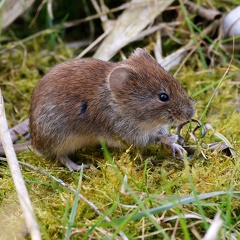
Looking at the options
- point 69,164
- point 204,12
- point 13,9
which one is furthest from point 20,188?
point 204,12

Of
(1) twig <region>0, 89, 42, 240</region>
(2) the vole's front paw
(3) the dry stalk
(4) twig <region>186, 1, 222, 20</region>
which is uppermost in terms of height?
(3) the dry stalk

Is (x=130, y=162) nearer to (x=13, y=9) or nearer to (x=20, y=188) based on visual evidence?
(x=20, y=188)

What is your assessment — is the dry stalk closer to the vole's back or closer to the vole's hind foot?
the vole's back

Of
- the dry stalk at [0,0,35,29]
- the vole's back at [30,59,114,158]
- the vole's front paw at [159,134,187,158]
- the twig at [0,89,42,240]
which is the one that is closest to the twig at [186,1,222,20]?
the dry stalk at [0,0,35,29]

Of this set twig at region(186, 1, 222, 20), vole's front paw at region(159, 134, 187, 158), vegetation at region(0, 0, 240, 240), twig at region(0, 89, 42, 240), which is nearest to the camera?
twig at region(0, 89, 42, 240)

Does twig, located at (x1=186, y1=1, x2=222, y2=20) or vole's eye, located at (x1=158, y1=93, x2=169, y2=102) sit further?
twig, located at (x1=186, y1=1, x2=222, y2=20)

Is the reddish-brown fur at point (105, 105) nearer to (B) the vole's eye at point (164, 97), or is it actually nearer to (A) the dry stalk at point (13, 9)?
(B) the vole's eye at point (164, 97)

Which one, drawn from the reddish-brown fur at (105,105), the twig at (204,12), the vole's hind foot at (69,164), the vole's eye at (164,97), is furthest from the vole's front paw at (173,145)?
the twig at (204,12)
